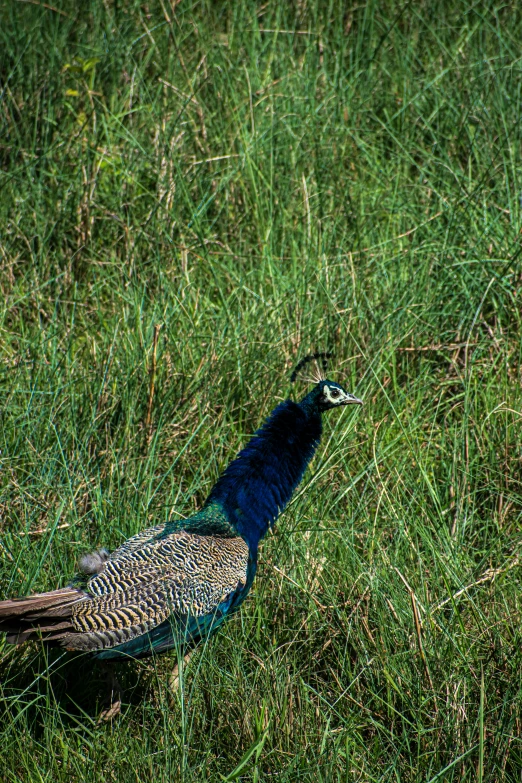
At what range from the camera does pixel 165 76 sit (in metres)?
5.59

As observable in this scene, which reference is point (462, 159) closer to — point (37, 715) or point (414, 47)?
point (414, 47)

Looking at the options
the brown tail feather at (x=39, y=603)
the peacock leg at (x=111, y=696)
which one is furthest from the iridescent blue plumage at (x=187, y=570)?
the peacock leg at (x=111, y=696)

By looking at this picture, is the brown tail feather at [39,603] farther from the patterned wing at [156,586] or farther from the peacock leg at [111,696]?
the peacock leg at [111,696]

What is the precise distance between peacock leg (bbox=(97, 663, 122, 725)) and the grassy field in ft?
0.18

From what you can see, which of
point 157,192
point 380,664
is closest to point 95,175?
point 157,192

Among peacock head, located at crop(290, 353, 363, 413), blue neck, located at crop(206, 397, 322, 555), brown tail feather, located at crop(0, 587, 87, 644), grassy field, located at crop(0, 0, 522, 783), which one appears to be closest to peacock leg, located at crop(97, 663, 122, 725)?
grassy field, located at crop(0, 0, 522, 783)

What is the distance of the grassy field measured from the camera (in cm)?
299

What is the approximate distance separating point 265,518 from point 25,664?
3.06 feet

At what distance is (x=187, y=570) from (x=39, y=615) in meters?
0.53

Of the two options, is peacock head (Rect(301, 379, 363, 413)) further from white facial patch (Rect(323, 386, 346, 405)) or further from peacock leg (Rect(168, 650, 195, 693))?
peacock leg (Rect(168, 650, 195, 693))

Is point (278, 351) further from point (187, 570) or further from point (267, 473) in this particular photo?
point (187, 570)

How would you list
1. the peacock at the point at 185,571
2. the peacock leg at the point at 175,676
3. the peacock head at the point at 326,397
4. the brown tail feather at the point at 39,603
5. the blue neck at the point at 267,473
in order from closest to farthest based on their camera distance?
the brown tail feather at the point at 39,603
the peacock at the point at 185,571
the peacock leg at the point at 175,676
the blue neck at the point at 267,473
the peacock head at the point at 326,397

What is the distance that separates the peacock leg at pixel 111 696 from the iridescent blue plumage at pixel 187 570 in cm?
14

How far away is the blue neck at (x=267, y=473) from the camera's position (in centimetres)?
348
